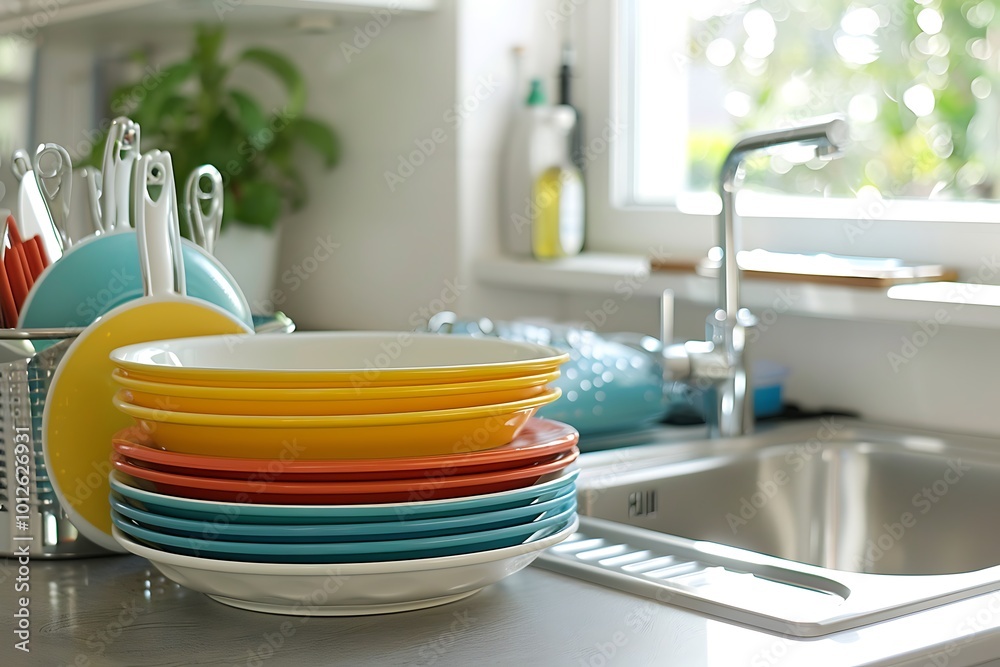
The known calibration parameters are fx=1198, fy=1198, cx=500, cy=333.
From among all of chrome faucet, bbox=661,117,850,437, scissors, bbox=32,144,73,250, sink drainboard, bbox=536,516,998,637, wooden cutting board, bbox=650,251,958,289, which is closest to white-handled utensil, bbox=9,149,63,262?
scissors, bbox=32,144,73,250

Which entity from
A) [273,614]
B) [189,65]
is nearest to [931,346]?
[273,614]

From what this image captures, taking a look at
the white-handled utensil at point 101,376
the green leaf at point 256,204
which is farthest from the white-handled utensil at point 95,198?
the green leaf at point 256,204

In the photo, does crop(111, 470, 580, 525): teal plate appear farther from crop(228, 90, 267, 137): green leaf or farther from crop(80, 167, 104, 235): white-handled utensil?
crop(228, 90, 267, 137): green leaf

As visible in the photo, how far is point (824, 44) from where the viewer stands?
1562mm

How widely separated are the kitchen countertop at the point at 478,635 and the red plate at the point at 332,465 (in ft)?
0.30

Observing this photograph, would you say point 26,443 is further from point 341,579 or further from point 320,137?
point 320,137

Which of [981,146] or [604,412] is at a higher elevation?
[981,146]

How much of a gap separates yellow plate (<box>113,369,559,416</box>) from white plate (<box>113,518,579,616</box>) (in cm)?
9

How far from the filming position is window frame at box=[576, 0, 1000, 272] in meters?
1.33

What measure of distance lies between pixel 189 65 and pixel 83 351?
1.05m

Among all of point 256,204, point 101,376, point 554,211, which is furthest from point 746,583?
point 256,204

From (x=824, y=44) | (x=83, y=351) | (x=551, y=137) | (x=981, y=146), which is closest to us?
(x=83, y=351)

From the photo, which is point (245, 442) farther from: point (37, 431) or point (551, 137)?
point (551, 137)

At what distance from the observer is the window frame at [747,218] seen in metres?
1.33
